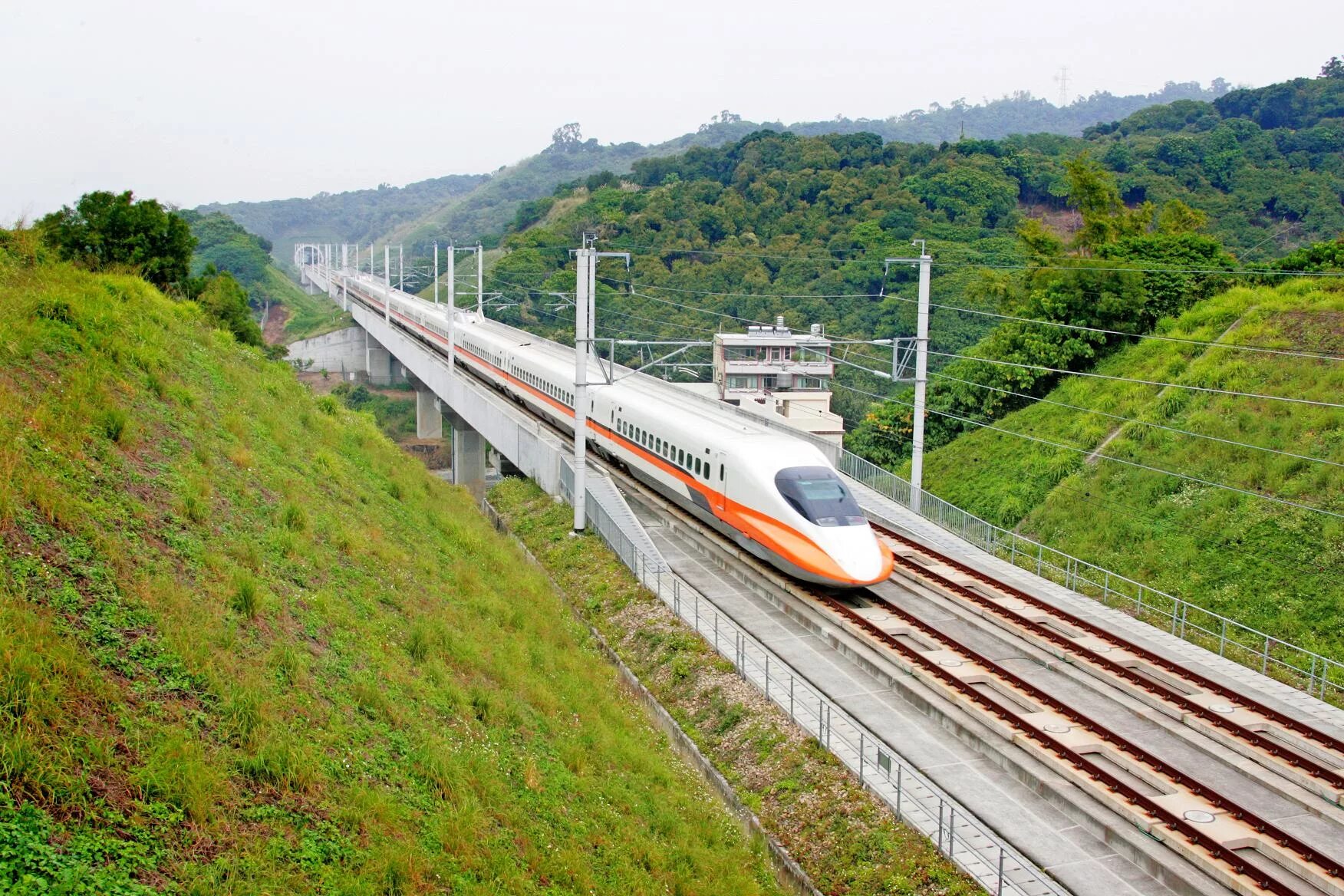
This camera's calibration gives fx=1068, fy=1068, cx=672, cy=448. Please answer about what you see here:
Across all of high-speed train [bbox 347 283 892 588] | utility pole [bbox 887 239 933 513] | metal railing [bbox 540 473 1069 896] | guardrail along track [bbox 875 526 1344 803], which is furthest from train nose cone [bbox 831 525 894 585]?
utility pole [bbox 887 239 933 513]

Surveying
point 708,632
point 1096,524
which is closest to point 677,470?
point 708,632

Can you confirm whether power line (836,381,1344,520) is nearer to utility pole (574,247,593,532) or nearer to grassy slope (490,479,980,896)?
grassy slope (490,479,980,896)

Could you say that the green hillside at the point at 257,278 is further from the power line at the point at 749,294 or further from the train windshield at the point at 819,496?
the train windshield at the point at 819,496

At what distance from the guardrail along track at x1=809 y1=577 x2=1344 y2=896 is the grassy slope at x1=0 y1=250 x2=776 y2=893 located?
475 centimetres

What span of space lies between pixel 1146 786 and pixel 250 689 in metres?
11.1

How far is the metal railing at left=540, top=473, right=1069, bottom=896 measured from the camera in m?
12.2

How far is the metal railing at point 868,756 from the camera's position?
12.2 meters

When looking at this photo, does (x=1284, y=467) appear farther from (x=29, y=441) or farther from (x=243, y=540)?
(x=29, y=441)

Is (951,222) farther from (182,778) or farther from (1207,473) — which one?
(182,778)

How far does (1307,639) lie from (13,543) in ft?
65.9

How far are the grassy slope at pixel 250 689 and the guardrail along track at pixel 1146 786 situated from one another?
4753 millimetres

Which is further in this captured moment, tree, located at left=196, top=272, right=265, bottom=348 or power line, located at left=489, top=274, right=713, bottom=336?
power line, located at left=489, top=274, right=713, bottom=336

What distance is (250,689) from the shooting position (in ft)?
34.1

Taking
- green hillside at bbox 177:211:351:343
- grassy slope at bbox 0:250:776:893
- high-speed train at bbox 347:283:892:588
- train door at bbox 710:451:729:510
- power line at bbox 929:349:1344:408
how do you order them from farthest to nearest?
green hillside at bbox 177:211:351:343, train door at bbox 710:451:729:510, power line at bbox 929:349:1344:408, high-speed train at bbox 347:283:892:588, grassy slope at bbox 0:250:776:893
